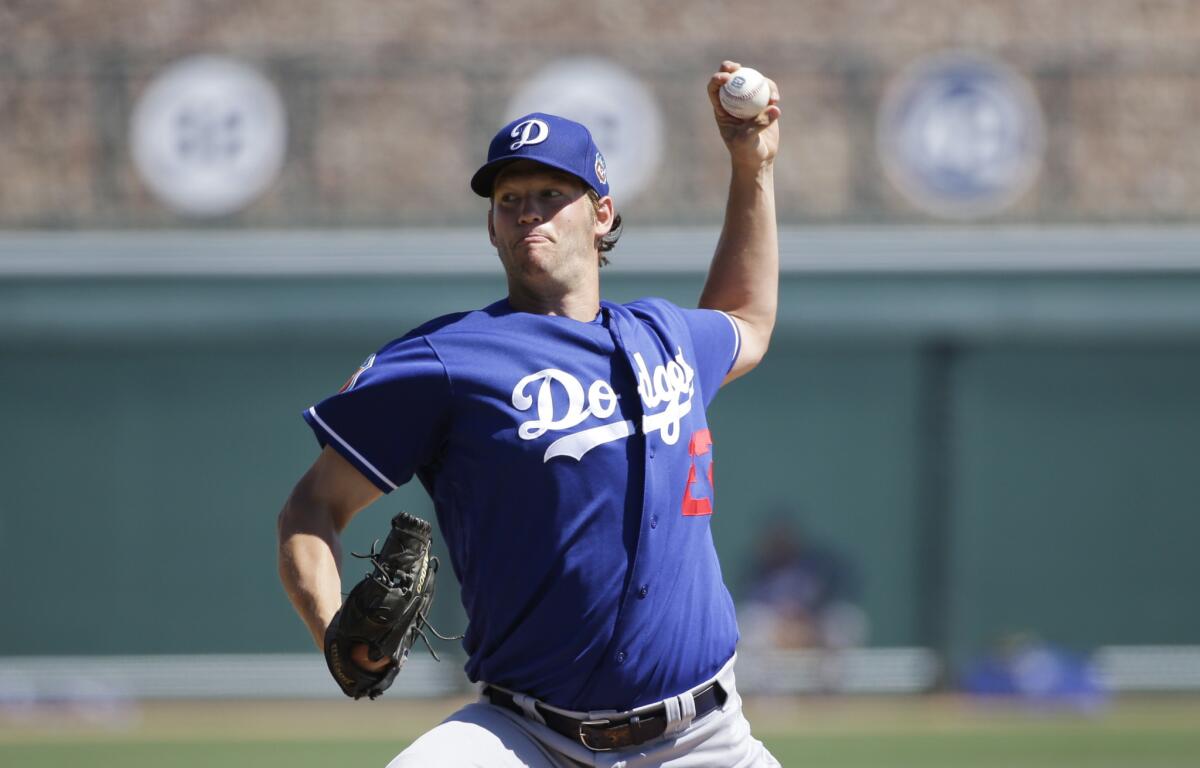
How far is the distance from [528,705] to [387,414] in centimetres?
61

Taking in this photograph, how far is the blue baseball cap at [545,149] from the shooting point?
316 centimetres

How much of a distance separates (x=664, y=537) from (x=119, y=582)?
10.3 m

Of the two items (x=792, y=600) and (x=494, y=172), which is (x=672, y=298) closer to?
(x=792, y=600)

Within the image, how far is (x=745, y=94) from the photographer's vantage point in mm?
3639

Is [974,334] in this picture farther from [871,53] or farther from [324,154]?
[324,154]

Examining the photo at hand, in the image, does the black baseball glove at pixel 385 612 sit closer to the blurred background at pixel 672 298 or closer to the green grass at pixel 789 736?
the green grass at pixel 789 736

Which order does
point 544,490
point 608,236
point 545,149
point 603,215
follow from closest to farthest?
point 544,490, point 545,149, point 603,215, point 608,236

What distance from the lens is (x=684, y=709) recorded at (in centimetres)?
308

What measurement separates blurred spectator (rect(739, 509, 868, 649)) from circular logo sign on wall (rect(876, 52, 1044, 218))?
3065 mm

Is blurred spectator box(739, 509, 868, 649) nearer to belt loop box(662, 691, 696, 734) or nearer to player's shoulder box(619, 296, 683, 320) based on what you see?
player's shoulder box(619, 296, 683, 320)

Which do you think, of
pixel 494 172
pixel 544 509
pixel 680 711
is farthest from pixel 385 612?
pixel 494 172

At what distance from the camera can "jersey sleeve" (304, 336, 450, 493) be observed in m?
2.95

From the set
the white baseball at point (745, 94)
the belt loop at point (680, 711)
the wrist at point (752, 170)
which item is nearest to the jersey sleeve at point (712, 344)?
the wrist at point (752, 170)

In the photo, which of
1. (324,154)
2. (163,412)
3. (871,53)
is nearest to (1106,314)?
(871,53)
